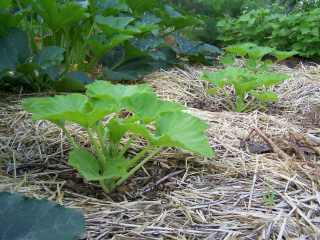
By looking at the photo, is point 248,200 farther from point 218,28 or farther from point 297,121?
point 218,28

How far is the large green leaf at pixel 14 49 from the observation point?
171 cm

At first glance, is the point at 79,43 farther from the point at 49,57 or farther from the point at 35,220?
the point at 35,220

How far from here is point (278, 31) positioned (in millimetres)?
3285

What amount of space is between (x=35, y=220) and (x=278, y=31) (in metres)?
2.79

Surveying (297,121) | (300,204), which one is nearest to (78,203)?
(300,204)

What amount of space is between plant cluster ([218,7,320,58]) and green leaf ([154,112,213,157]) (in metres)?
2.18

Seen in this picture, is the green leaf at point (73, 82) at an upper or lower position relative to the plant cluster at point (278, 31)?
upper

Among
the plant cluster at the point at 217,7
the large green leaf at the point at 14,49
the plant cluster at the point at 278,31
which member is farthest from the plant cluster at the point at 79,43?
the plant cluster at the point at 217,7

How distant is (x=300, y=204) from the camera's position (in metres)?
1.18

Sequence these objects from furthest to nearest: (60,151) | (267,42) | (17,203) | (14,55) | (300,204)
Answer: (267,42) < (14,55) < (60,151) < (300,204) < (17,203)

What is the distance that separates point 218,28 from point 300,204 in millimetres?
2472

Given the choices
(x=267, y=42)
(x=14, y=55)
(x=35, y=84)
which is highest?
(x=14, y=55)

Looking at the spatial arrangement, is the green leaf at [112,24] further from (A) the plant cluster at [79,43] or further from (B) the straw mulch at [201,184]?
(B) the straw mulch at [201,184]

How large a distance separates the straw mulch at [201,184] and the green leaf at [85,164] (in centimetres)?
6
